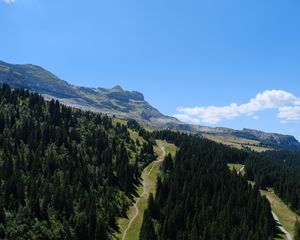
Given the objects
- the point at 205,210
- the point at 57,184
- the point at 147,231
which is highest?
the point at 57,184

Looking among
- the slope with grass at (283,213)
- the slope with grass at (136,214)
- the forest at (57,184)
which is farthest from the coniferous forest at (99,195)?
the slope with grass at (283,213)

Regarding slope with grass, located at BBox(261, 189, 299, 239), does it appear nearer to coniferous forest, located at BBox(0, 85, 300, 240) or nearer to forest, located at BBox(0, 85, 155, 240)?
coniferous forest, located at BBox(0, 85, 300, 240)

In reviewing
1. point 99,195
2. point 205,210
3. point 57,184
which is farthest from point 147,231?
point 57,184

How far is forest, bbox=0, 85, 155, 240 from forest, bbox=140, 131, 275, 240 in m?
15.8

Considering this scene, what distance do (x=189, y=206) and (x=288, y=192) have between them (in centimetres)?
7321

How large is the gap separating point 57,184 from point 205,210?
53768 millimetres

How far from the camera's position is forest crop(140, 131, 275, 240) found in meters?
120

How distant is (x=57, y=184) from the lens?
5192 inches

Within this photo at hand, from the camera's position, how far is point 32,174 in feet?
455

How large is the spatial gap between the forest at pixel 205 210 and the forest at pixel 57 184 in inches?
622

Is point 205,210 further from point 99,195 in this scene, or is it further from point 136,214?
point 99,195

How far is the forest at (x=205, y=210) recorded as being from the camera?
395 ft

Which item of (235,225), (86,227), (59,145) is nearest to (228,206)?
(235,225)

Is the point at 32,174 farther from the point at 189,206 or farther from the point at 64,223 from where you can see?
the point at 189,206
